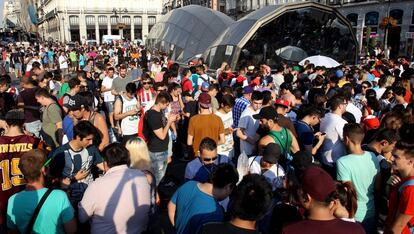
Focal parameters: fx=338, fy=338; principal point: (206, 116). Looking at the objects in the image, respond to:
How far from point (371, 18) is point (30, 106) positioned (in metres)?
37.1

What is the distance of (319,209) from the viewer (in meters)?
2.48

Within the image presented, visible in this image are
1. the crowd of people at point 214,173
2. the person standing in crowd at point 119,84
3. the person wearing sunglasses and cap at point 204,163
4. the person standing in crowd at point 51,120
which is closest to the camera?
the crowd of people at point 214,173

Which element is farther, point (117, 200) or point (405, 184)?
point (117, 200)

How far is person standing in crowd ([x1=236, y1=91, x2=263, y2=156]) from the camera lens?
18.4 feet

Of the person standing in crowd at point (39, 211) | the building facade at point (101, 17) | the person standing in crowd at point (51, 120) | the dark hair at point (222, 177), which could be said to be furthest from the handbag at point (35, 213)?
the building facade at point (101, 17)

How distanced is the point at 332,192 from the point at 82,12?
87359 millimetres

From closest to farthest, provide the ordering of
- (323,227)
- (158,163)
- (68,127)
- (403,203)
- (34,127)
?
(323,227) < (403,203) < (68,127) < (158,163) < (34,127)

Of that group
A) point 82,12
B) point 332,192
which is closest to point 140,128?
point 332,192

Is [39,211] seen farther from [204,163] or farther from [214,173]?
[204,163]

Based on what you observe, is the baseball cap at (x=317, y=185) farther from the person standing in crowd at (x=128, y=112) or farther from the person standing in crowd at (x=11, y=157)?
the person standing in crowd at (x=128, y=112)

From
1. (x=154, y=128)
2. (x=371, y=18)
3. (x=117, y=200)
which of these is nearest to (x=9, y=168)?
(x=117, y=200)

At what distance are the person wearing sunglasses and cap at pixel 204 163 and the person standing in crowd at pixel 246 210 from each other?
143cm

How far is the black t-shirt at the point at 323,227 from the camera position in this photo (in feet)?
7.80

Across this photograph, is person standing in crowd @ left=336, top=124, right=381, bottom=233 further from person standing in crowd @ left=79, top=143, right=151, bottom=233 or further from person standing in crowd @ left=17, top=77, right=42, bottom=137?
person standing in crowd @ left=17, top=77, right=42, bottom=137
